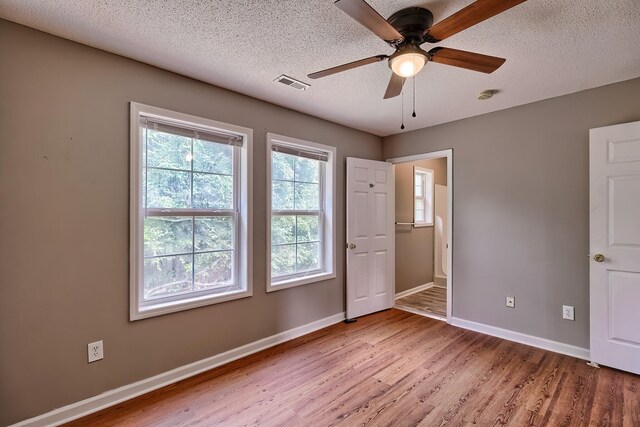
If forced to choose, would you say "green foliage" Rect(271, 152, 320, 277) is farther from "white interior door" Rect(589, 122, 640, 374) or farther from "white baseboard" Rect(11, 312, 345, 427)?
"white interior door" Rect(589, 122, 640, 374)

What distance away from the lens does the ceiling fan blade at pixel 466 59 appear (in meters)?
1.61

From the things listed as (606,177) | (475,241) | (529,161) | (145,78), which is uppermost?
(145,78)

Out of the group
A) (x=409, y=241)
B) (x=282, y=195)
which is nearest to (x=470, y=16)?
(x=282, y=195)

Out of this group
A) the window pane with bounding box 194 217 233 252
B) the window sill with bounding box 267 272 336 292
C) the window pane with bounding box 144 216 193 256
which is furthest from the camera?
the window sill with bounding box 267 272 336 292

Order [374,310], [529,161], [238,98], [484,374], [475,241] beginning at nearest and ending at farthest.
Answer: [484,374] → [238,98] → [529,161] → [475,241] → [374,310]

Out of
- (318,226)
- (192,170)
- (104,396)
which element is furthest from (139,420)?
(318,226)

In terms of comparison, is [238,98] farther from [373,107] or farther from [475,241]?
[475,241]

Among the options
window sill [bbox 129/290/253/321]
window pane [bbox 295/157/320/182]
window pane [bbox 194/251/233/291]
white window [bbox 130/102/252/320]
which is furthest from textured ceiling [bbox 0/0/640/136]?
window sill [bbox 129/290/253/321]

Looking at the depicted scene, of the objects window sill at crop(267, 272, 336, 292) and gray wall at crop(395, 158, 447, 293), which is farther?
gray wall at crop(395, 158, 447, 293)

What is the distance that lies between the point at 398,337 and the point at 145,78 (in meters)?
3.28

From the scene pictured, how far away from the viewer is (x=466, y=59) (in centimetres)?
168

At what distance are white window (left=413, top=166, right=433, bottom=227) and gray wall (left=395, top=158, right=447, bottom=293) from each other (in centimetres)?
11

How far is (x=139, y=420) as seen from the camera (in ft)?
6.21

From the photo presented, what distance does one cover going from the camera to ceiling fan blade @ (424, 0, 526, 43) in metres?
1.23
